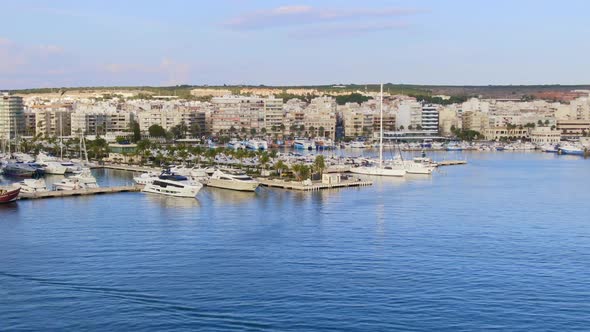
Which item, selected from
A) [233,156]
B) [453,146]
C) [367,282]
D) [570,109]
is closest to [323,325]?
[367,282]

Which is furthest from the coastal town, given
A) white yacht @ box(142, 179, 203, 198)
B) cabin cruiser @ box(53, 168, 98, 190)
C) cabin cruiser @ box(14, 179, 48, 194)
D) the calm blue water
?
the calm blue water

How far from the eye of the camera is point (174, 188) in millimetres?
13906

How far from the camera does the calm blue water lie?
6594mm

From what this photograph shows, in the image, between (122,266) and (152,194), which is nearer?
(122,266)

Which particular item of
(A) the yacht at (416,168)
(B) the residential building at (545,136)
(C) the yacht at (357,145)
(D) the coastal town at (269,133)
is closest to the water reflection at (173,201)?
(D) the coastal town at (269,133)

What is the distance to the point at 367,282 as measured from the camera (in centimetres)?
759

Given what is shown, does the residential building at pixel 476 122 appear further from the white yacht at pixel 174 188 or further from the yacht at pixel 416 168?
the white yacht at pixel 174 188

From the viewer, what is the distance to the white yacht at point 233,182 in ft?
48.5

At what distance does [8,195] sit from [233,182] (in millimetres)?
3967

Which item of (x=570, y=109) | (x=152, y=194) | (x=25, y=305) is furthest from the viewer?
(x=570, y=109)

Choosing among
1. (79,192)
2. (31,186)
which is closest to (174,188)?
(79,192)

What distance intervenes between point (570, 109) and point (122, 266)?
42401mm

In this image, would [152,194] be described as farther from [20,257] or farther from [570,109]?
[570,109]

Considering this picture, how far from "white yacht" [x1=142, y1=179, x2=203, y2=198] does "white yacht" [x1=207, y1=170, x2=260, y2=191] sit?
1084 mm
